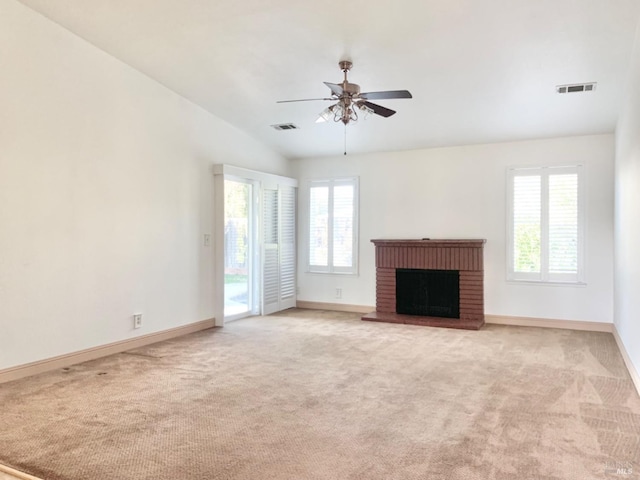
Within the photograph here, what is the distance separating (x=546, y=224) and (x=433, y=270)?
64.0 inches

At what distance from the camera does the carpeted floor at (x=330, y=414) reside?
96.8 inches

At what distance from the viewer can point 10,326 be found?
12.8 ft

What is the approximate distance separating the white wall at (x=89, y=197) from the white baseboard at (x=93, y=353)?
0.06 m

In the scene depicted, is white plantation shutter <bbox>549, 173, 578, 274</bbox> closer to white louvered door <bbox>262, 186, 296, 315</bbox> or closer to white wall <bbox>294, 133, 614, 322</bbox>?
white wall <bbox>294, 133, 614, 322</bbox>

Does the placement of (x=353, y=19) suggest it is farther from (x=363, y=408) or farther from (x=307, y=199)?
(x=307, y=199)

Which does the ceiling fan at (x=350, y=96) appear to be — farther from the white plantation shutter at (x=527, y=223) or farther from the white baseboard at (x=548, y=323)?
the white baseboard at (x=548, y=323)

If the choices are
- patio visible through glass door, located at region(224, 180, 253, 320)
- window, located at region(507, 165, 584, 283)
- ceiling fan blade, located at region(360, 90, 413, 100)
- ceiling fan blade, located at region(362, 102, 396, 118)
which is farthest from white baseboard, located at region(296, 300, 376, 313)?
ceiling fan blade, located at region(360, 90, 413, 100)

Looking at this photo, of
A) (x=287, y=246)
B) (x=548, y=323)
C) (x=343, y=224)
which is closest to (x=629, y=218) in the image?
(x=548, y=323)

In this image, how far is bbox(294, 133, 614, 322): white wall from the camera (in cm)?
605

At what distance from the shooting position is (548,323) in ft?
20.8

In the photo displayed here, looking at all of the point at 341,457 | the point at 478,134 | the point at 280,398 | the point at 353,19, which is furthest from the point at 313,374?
the point at 478,134

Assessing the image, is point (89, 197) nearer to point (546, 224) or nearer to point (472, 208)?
point (472, 208)

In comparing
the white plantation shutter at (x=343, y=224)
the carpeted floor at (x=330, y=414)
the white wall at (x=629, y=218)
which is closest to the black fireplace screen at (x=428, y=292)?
the white plantation shutter at (x=343, y=224)

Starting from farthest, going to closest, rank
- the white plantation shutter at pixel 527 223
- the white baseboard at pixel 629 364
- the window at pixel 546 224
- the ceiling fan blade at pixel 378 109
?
1. the white plantation shutter at pixel 527 223
2. the window at pixel 546 224
3. the ceiling fan blade at pixel 378 109
4. the white baseboard at pixel 629 364
